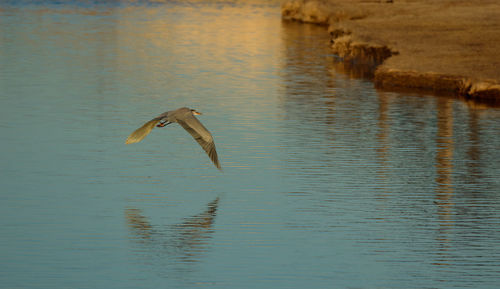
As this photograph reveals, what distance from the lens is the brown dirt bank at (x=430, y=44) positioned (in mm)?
23438

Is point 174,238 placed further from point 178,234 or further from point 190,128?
point 190,128

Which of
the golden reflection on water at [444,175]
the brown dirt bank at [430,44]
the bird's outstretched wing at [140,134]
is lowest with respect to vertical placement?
the golden reflection on water at [444,175]

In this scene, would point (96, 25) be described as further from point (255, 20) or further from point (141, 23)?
point (255, 20)

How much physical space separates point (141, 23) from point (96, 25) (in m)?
2.45

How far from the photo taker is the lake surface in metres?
10.7

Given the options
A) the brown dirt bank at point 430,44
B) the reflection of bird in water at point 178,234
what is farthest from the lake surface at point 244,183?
the brown dirt bank at point 430,44

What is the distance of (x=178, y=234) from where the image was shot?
11875 mm

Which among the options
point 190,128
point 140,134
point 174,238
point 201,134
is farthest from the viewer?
point 140,134

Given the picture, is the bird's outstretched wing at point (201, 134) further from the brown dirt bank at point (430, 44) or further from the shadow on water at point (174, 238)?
the brown dirt bank at point (430, 44)

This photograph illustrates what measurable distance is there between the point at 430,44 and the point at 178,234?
17725 mm

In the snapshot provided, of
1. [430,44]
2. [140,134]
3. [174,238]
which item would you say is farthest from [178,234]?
[430,44]

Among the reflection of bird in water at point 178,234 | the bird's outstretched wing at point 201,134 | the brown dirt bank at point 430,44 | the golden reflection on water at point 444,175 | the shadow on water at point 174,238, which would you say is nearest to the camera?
the shadow on water at point 174,238

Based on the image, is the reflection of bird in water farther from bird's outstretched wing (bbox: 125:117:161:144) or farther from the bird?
bird's outstretched wing (bbox: 125:117:161:144)

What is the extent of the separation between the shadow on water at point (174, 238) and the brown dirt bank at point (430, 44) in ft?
39.1
